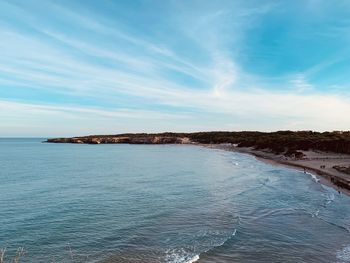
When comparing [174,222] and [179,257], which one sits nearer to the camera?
[179,257]

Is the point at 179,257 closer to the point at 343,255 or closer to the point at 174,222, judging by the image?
the point at 174,222

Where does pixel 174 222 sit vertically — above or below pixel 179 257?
above

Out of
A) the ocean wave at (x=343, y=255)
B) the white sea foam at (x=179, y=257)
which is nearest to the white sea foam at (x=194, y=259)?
the white sea foam at (x=179, y=257)

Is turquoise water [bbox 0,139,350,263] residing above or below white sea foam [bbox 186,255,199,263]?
above

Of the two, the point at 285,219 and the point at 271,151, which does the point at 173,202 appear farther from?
the point at 271,151

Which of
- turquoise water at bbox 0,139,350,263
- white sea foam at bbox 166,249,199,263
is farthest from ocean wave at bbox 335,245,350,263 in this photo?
white sea foam at bbox 166,249,199,263

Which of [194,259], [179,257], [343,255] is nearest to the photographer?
[194,259]

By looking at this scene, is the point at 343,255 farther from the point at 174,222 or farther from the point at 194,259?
the point at 174,222

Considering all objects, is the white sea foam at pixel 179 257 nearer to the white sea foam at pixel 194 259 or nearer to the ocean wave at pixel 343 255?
the white sea foam at pixel 194 259

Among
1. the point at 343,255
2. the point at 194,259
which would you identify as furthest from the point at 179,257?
the point at 343,255

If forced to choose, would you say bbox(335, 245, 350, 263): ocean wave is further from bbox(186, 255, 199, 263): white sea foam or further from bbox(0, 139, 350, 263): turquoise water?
bbox(186, 255, 199, 263): white sea foam

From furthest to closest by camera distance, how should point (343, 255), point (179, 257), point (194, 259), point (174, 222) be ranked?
point (174, 222) → point (343, 255) → point (179, 257) → point (194, 259)

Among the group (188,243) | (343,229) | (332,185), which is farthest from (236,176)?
(188,243)
